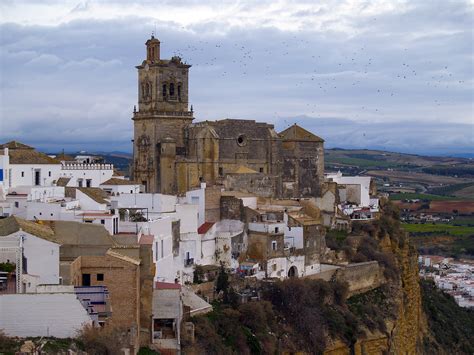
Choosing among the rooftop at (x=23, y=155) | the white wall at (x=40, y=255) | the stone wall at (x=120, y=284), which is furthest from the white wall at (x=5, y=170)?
the stone wall at (x=120, y=284)

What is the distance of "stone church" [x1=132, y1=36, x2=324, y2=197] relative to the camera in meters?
47.7

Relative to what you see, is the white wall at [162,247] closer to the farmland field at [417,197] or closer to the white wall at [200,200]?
the white wall at [200,200]

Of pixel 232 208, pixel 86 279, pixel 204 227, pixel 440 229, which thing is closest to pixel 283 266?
pixel 232 208

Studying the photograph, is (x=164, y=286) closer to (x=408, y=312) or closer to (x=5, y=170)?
(x=5, y=170)

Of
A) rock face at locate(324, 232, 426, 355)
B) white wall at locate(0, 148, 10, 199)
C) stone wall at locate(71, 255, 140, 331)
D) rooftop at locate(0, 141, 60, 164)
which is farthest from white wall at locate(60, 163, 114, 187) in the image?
stone wall at locate(71, 255, 140, 331)

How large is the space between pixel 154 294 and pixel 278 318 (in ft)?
29.8

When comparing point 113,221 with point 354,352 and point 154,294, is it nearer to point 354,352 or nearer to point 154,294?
point 154,294

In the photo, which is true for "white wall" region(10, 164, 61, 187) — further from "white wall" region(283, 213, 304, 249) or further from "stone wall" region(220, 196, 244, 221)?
"white wall" region(283, 213, 304, 249)

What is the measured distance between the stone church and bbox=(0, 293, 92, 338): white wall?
24352 millimetres

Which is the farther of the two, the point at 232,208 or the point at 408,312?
the point at 408,312

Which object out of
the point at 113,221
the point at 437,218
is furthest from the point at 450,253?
the point at 113,221

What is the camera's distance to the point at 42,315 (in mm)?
21969

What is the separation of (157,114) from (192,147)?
2614 mm

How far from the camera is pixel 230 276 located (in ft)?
116
